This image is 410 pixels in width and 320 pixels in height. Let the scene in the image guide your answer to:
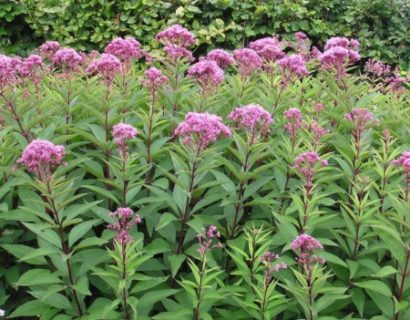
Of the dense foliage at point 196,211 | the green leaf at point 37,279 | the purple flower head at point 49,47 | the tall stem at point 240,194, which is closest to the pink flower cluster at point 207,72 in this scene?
the dense foliage at point 196,211

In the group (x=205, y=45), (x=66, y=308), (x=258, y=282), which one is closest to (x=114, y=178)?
(x=66, y=308)

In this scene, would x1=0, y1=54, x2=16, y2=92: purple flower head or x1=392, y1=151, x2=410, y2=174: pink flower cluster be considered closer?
x1=392, y1=151, x2=410, y2=174: pink flower cluster

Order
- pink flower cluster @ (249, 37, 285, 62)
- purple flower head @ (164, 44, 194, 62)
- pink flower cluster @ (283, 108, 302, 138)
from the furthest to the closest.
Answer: pink flower cluster @ (249, 37, 285, 62)
purple flower head @ (164, 44, 194, 62)
pink flower cluster @ (283, 108, 302, 138)

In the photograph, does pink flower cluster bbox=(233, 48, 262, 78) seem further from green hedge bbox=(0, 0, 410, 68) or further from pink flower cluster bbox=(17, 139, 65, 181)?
green hedge bbox=(0, 0, 410, 68)

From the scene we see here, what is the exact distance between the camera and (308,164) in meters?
3.02

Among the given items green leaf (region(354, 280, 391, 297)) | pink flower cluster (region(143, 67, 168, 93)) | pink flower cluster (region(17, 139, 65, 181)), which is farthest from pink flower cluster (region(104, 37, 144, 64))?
green leaf (region(354, 280, 391, 297))

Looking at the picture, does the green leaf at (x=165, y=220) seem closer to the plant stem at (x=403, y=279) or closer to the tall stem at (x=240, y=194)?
the tall stem at (x=240, y=194)

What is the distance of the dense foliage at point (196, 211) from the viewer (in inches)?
111

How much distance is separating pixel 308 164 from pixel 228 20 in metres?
7.37

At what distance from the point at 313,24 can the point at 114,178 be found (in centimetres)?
725

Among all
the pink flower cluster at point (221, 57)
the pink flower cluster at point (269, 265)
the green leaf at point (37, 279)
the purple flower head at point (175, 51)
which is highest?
the purple flower head at point (175, 51)

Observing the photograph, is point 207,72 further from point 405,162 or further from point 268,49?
point 405,162

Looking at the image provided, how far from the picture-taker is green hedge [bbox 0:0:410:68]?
9.89m

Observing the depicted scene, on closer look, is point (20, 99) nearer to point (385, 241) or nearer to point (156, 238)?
point (156, 238)
